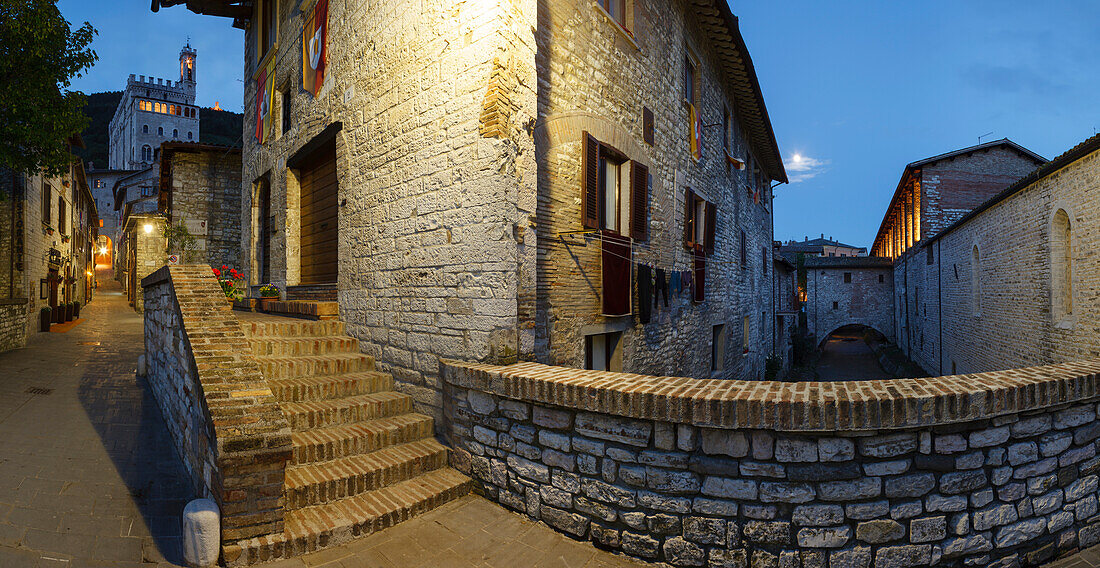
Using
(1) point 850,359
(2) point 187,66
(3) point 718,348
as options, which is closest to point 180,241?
(3) point 718,348

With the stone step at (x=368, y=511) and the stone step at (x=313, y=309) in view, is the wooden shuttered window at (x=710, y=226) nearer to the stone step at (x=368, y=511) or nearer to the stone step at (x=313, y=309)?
the stone step at (x=313, y=309)

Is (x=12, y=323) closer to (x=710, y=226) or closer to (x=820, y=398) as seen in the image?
(x=710, y=226)

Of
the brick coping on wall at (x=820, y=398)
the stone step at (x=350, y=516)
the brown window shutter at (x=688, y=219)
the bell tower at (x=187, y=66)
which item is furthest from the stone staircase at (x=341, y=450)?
the bell tower at (x=187, y=66)

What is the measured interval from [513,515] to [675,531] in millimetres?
1313

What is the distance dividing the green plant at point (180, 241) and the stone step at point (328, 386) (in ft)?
37.4

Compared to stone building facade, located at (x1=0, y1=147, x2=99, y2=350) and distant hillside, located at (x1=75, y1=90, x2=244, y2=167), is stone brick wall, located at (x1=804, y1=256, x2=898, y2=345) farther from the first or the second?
distant hillside, located at (x1=75, y1=90, x2=244, y2=167)

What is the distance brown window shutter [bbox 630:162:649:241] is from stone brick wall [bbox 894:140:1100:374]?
765 centimetres

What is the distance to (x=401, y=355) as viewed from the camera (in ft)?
16.8

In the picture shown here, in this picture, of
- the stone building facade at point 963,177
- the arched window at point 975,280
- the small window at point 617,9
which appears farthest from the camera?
the stone building facade at point 963,177

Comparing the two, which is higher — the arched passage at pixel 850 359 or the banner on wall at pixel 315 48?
the banner on wall at pixel 315 48

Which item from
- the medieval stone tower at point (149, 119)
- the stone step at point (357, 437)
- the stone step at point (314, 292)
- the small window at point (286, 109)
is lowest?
the stone step at point (357, 437)

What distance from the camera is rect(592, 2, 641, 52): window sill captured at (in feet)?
20.0

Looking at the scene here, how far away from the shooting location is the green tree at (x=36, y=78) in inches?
314

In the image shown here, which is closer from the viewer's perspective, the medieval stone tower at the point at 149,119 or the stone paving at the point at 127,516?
the stone paving at the point at 127,516
